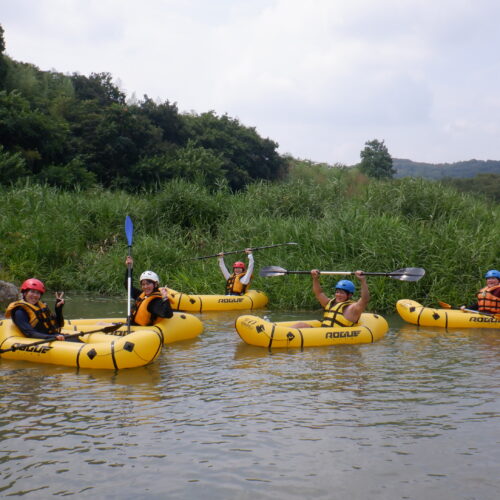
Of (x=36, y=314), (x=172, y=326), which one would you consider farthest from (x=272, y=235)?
(x=36, y=314)

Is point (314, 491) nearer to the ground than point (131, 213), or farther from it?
nearer to the ground

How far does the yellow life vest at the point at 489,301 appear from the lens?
27.8ft

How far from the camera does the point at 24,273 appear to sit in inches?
464

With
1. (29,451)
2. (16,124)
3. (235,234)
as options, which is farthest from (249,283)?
(16,124)

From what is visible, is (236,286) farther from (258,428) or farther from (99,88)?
(99,88)

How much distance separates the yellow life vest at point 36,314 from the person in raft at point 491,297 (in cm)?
523

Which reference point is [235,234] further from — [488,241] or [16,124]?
[16,124]

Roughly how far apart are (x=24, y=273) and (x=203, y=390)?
24.9 feet

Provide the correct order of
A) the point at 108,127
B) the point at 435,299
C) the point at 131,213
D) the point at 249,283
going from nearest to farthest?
the point at 435,299 < the point at 249,283 < the point at 131,213 < the point at 108,127

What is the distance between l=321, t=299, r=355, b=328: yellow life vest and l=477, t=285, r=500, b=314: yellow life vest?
2222 millimetres

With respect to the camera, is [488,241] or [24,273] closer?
[488,241]

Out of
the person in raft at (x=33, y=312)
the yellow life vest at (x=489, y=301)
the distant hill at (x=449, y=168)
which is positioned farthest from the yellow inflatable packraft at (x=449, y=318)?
the distant hill at (x=449, y=168)

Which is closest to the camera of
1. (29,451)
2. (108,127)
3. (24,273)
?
(29,451)

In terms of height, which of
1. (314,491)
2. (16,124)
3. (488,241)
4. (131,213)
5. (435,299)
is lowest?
(314,491)
